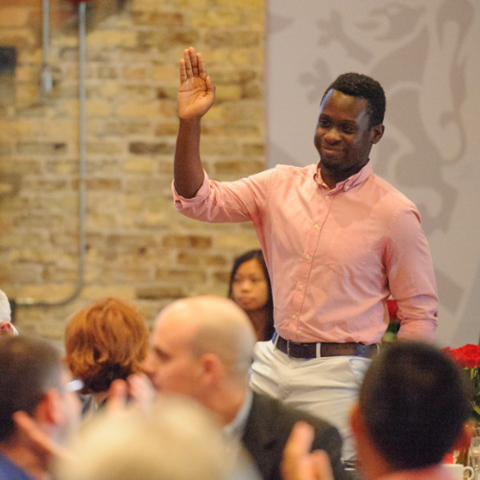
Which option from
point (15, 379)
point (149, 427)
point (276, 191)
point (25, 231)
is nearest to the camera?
point (149, 427)

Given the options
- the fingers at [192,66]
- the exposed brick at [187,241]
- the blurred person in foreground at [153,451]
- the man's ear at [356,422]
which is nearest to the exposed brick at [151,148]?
the exposed brick at [187,241]

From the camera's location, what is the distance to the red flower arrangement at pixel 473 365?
85.9 inches

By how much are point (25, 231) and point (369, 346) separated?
2318 mm

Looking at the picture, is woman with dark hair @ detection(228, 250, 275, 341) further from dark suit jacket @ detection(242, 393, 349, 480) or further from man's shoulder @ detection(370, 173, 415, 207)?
dark suit jacket @ detection(242, 393, 349, 480)

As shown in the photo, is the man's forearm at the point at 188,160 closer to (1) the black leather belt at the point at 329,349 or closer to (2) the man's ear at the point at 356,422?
(1) the black leather belt at the point at 329,349

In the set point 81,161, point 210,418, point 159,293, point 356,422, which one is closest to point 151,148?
point 81,161

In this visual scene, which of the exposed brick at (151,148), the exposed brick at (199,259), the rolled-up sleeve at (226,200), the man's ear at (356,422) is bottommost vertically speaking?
the exposed brick at (199,259)

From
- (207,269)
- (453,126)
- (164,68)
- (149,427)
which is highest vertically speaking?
(164,68)

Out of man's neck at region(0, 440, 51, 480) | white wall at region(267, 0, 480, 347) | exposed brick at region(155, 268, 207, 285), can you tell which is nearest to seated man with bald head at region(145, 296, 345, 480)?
man's neck at region(0, 440, 51, 480)

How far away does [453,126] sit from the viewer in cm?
414

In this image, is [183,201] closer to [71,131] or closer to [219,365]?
[219,365]

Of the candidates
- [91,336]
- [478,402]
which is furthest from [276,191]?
[478,402]

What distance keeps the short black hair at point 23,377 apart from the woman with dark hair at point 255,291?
6.26 ft

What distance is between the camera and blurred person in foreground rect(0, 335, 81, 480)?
4.67 feet
